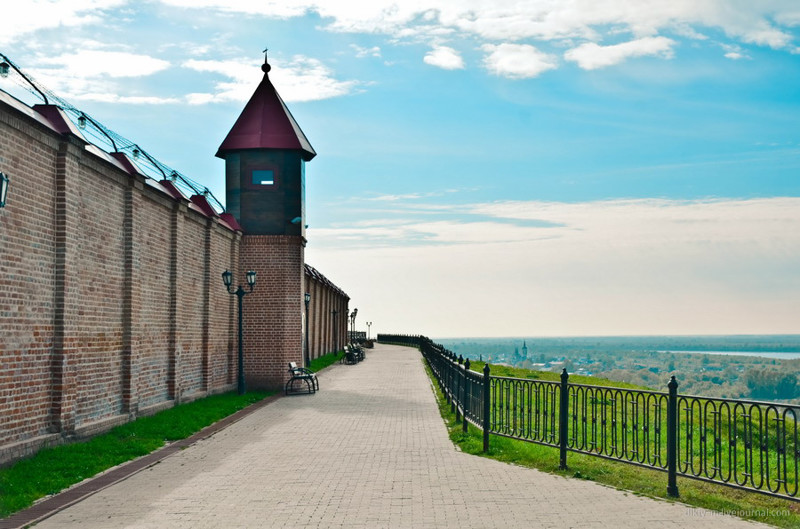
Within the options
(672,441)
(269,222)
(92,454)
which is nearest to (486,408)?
(672,441)

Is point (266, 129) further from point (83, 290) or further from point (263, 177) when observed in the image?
point (83, 290)

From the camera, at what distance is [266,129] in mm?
24500

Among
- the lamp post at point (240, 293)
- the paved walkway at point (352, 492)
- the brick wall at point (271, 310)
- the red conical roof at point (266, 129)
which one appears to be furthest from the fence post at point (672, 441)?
the red conical roof at point (266, 129)

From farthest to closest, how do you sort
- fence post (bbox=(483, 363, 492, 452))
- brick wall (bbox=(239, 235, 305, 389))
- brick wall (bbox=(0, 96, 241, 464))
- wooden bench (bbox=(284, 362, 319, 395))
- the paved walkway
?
1. brick wall (bbox=(239, 235, 305, 389))
2. wooden bench (bbox=(284, 362, 319, 395))
3. fence post (bbox=(483, 363, 492, 452))
4. brick wall (bbox=(0, 96, 241, 464))
5. the paved walkway

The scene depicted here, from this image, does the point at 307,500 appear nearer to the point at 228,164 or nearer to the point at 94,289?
the point at 94,289

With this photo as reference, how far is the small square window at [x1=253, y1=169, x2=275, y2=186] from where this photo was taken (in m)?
24.0

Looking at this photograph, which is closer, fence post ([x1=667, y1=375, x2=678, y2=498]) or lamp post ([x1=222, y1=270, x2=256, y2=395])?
fence post ([x1=667, y1=375, x2=678, y2=498])

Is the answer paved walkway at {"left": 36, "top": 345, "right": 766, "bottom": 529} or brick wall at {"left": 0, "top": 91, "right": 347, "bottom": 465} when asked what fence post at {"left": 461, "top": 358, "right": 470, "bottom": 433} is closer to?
paved walkway at {"left": 36, "top": 345, "right": 766, "bottom": 529}

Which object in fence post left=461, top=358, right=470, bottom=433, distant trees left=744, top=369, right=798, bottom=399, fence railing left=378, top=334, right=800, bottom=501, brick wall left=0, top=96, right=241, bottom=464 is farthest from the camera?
distant trees left=744, top=369, right=798, bottom=399

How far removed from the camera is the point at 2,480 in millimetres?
8391

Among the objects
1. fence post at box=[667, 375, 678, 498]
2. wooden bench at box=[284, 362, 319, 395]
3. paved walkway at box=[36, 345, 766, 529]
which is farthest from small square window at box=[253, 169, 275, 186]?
fence post at box=[667, 375, 678, 498]

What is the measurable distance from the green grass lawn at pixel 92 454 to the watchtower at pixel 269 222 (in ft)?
19.8

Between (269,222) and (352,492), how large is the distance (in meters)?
16.1

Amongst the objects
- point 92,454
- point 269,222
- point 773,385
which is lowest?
point 773,385
